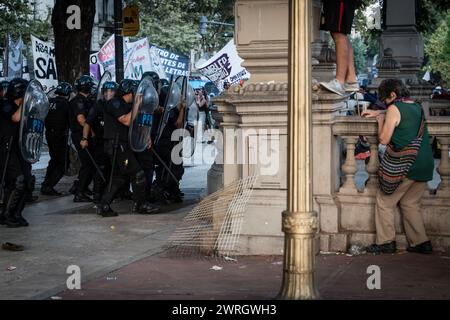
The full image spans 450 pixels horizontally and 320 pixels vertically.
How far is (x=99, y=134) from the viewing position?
541 inches

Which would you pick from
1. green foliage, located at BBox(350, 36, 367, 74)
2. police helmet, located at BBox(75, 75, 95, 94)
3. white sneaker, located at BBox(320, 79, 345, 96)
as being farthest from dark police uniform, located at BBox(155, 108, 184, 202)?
green foliage, located at BBox(350, 36, 367, 74)

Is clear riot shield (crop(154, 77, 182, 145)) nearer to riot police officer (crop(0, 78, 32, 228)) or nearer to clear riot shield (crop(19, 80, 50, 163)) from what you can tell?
clear riot shield (crop(19, 80, 50, 163))

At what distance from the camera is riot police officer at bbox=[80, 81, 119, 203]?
504 inches

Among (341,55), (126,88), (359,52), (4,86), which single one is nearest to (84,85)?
(126,88)

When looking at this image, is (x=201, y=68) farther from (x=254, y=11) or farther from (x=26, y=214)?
(x=254, y=11)

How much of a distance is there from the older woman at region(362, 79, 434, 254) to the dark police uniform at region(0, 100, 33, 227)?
464cm

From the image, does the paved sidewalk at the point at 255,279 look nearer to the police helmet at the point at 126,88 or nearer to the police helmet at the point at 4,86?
the police helmet at the point at 126,88

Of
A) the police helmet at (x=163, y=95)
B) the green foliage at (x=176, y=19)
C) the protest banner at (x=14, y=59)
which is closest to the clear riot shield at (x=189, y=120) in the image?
the police helmet at (x=163, y=95)

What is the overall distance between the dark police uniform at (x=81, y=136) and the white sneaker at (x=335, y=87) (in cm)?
595

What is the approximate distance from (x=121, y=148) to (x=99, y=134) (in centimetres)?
200

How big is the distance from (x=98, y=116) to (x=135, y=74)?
10110mm

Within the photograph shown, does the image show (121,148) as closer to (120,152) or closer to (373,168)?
(120,152)

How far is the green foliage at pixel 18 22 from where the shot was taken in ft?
96.9

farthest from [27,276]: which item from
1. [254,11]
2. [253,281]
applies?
[254,11]
